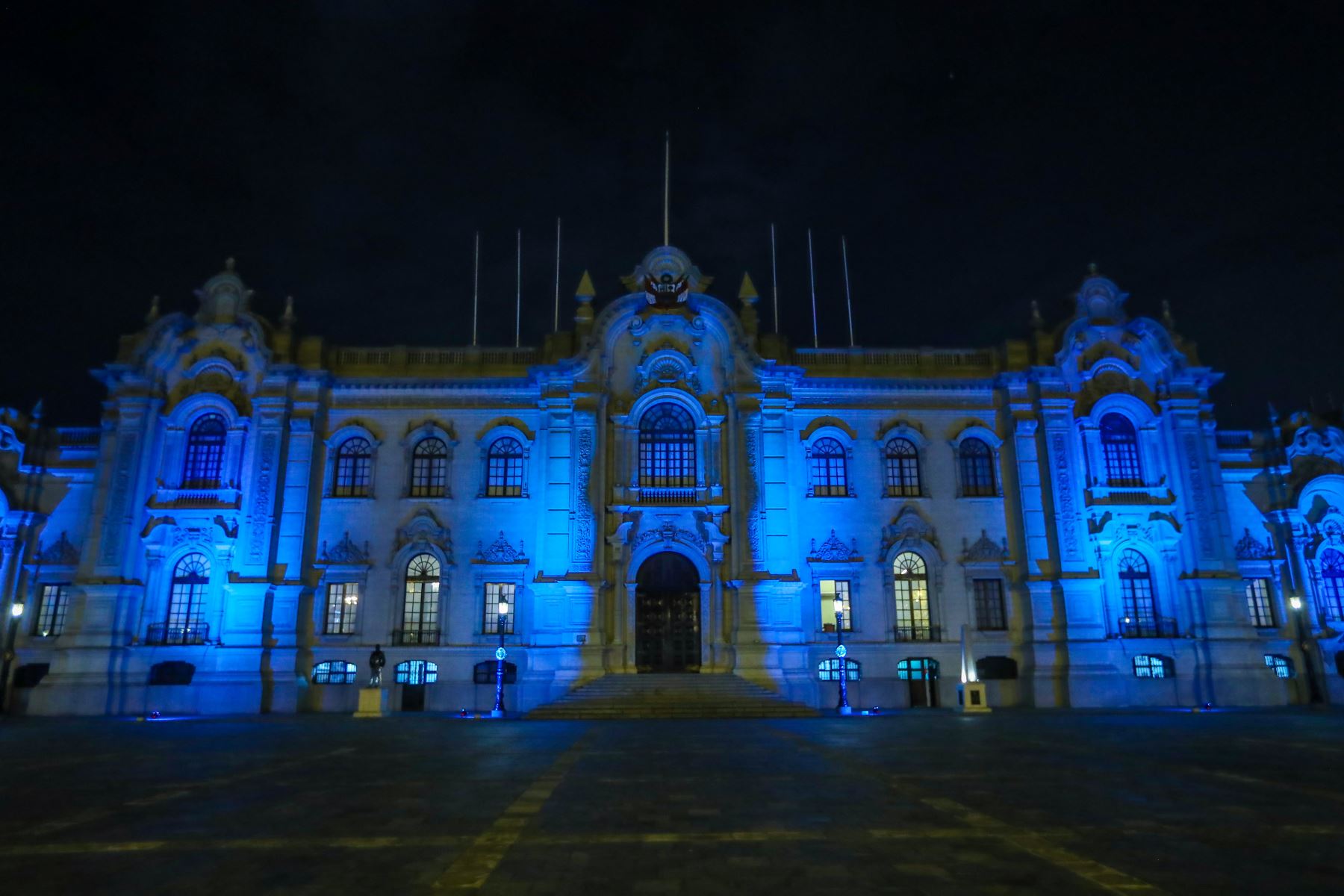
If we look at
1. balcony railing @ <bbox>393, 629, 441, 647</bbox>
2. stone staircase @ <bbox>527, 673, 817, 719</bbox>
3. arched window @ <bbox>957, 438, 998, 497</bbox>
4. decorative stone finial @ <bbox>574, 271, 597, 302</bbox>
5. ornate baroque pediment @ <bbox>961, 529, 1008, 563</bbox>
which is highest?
decorative stone finial @ <bbox>574, 271, 597, 302</bbox>

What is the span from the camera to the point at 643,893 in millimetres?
6871

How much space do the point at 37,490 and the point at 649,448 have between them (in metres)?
24.4

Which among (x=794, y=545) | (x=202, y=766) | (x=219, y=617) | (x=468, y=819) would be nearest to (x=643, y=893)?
(x=468, y=819)

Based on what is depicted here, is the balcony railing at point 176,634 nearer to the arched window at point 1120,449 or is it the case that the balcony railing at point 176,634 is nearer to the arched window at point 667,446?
the arched window at point 667,446

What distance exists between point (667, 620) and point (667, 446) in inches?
272

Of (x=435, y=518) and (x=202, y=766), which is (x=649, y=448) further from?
(x=202, y=766)

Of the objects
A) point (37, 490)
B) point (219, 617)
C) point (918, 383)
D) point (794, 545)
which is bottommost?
point (219, 617)

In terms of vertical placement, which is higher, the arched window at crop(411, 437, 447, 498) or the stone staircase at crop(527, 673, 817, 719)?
the arched window at crop(411, 437, 447, 498)

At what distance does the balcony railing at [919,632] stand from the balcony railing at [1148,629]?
22.2ft

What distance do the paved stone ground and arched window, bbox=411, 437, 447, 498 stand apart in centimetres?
1660

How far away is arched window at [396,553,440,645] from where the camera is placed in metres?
33.8

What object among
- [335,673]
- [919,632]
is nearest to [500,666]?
[335,673]

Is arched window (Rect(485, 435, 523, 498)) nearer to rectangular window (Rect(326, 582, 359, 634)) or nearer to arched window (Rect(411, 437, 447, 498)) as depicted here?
arched window (Rect(411, 437, 447, 498))

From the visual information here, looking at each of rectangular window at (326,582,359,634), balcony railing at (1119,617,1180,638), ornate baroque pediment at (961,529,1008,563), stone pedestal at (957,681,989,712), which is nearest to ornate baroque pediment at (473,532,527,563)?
rectangular window at (326,582,359,634)
